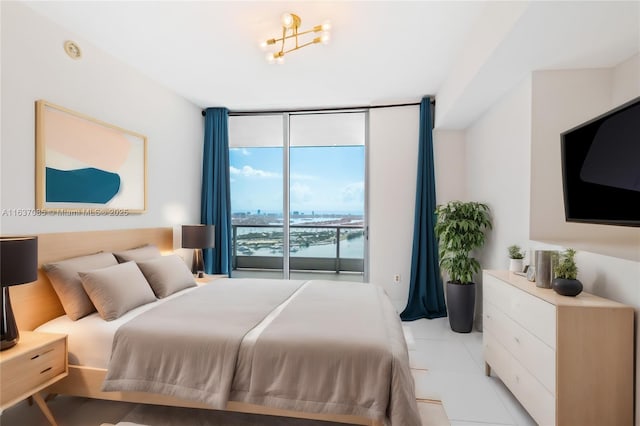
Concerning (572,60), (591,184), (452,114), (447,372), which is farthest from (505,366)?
(452,114)

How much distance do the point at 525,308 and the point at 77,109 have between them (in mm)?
3636

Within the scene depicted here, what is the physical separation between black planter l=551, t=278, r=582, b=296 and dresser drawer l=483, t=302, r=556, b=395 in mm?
314

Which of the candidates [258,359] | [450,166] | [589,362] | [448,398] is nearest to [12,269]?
[258,359]

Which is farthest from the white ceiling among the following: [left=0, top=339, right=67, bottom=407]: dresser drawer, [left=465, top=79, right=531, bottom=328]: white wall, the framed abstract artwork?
[left=0, top=339, right=67, bottom=407]: dresser drawer

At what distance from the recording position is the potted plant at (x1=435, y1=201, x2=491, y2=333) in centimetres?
351

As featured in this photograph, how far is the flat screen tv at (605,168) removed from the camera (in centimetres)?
154

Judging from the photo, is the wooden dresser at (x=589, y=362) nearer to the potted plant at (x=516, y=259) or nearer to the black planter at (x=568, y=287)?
the black planter at (x=568, y=287)

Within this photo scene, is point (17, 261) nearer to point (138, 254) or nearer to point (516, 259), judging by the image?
point (138, 254)

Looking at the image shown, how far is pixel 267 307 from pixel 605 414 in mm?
2051

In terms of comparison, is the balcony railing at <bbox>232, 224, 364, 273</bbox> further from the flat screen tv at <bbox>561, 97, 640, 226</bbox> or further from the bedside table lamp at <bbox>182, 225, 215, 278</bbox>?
the flat screen tv at <bbox>561, 97, 640, 226</bbox>

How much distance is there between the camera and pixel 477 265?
11.8 ft

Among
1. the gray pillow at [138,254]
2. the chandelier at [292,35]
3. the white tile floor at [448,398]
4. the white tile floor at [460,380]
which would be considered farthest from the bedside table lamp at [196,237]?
the white tile floor at [460,380]

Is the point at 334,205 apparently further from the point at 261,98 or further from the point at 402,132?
the point at 261,98

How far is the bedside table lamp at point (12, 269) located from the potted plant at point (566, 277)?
3.02 metres
